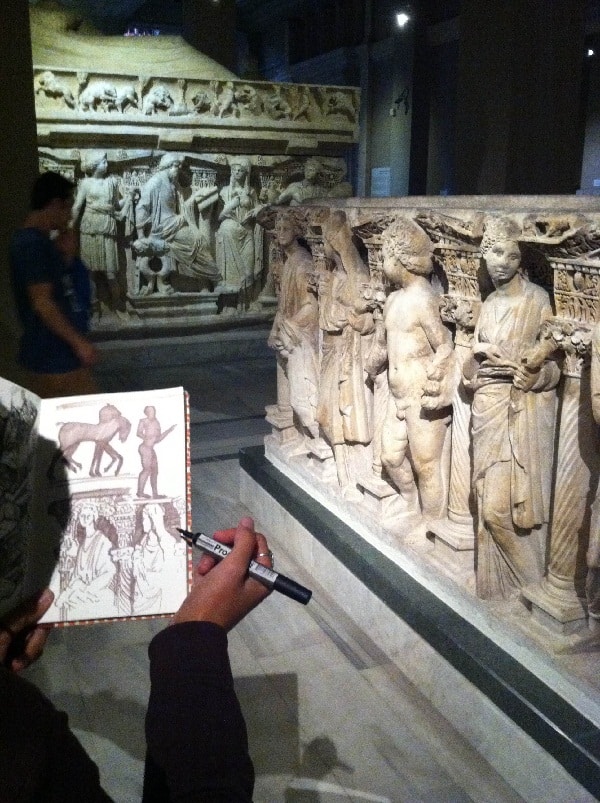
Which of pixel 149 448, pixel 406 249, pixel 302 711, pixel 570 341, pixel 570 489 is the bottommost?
pixel 302 711

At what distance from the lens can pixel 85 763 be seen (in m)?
0.92

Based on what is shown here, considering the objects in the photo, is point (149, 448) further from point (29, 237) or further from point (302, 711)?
point (29, 237)

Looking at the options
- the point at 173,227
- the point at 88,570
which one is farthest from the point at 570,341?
the point at 173,227

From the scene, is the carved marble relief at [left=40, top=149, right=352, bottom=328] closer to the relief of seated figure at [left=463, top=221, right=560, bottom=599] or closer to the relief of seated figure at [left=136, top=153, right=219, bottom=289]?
the relief of seated figure at [left=136, top=153, right=219, bottom=289]

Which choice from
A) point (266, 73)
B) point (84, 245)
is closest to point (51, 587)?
point (84, 245)

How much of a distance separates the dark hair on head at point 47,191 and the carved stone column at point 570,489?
2.59m

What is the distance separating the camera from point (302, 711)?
10.3 feet

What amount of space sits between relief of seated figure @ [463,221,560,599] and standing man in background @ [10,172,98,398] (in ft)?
6.68

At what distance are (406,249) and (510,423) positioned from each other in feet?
3.19

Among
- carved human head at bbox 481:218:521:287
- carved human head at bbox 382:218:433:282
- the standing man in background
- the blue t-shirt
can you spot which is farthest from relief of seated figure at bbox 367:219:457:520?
the blue t-shirt

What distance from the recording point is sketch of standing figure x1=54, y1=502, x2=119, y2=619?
1.81 metres

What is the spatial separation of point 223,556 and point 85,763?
0.62 m

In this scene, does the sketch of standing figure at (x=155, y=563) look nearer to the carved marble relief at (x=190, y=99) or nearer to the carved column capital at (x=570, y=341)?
the carved column capital at (x=570, y=341)

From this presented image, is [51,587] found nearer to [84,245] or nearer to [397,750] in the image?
[397,750]
